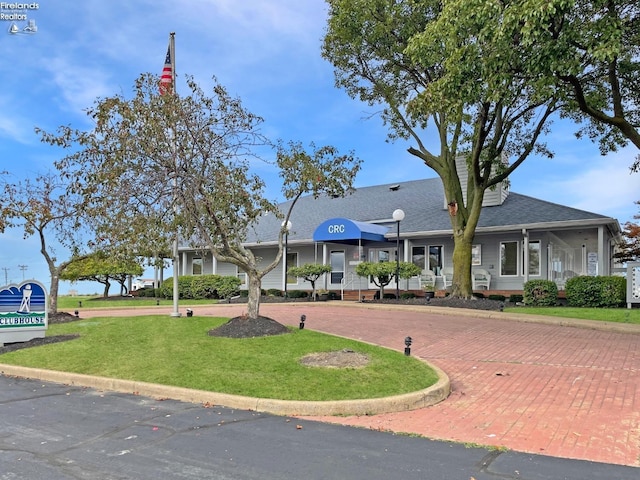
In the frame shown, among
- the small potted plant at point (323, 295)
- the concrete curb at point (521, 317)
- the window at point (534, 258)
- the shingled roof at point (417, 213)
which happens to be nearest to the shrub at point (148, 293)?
the shingled roof at point (417, 213)

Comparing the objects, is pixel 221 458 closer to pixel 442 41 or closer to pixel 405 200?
pixel 442 41

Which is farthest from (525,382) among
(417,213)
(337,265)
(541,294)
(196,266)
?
(196,266)

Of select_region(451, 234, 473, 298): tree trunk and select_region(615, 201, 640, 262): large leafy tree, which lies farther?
select_region(615, 201, 640, 262): large leafy tree

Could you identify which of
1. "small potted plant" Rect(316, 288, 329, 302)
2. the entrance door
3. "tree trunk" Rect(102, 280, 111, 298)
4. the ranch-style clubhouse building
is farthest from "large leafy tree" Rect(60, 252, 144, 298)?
the entrance door

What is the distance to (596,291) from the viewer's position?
741 inches

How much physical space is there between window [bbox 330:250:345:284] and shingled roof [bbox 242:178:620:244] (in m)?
1.77

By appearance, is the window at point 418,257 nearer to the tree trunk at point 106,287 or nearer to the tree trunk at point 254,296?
the tree trunk at point 254,296

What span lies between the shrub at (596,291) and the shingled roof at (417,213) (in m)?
2.47

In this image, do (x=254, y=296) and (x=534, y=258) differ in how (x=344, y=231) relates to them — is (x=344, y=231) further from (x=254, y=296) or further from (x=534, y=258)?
(x=254, y=296)

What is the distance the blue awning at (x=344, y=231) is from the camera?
22.8m

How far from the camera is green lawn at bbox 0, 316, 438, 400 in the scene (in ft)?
24.3

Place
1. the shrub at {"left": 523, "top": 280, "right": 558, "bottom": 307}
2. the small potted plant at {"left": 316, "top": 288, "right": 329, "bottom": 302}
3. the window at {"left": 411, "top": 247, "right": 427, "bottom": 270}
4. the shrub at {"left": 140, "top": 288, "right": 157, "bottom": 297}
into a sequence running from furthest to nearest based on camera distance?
the shrub at {"left": 140, "top": 288, "right": 157, "bottom": 297} < the window at {"left": 411, "top": 247, "right": 427, "bottom": 270} < the small potted plant at {"left": 316, "top": 288, "right": 329, "bottom": 302} < the shrub at {"left": 523, "top": 280, "right": 558, "bottom": 307}

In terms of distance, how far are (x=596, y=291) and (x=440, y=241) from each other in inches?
300

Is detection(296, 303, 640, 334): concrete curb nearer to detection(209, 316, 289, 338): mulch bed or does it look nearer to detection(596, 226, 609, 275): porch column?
detection(596, 226, 609, 275): porch column
